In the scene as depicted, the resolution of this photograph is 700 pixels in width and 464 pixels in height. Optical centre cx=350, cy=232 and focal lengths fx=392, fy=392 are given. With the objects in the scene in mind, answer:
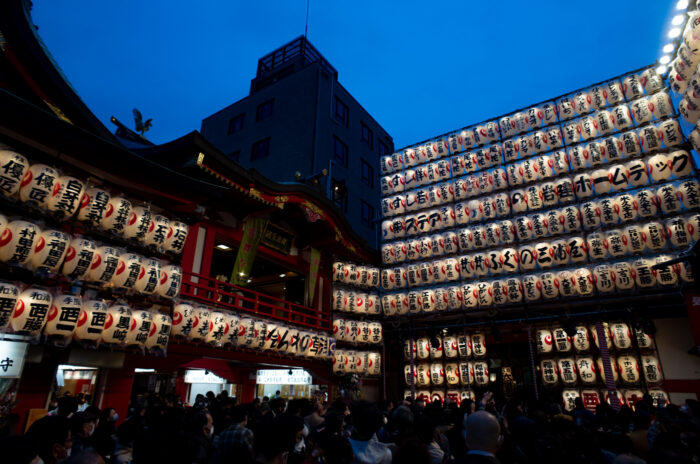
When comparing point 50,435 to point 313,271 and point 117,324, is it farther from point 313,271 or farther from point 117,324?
point 313,271

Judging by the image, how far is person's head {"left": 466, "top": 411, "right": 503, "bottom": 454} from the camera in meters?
3.17

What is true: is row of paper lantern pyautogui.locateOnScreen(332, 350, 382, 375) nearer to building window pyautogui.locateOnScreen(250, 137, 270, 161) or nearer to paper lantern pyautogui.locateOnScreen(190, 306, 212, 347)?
paper lantern pyautogui.locateOnScreen(190, 306, 212, 347)

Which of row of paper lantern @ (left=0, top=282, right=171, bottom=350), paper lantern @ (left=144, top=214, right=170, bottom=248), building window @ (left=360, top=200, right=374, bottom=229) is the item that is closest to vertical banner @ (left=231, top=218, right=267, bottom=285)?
paper lantern @ (left=144, top=214, right=170, bottom=248)

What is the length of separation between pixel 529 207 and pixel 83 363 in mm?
17386

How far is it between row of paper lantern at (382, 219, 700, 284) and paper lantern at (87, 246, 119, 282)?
10.7 metres

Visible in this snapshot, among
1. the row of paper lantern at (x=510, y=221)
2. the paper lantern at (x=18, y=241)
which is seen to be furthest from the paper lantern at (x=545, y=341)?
the paper lantern at (x=18, y=241)

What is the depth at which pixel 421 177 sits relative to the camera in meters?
21.8

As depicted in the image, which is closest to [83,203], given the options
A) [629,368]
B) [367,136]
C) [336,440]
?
[336,440]

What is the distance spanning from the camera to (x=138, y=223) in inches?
413

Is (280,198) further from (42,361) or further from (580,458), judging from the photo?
(580,458)

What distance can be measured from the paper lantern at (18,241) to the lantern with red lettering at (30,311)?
2.30 feet

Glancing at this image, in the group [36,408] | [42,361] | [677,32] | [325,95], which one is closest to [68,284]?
[42,361]

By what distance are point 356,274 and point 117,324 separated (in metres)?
11.8

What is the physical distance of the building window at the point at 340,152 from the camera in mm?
28453
